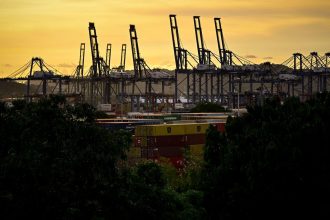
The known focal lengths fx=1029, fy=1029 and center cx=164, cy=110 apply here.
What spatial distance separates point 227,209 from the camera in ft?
97.1

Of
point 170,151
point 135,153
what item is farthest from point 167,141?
point 135,153

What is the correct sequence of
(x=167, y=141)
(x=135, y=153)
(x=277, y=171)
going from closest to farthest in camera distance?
(x=277, y=171)
(x=135, y=153)
(x=167, y=141)

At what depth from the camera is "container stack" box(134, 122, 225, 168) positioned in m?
62.8

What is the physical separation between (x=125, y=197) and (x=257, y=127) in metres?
5.44

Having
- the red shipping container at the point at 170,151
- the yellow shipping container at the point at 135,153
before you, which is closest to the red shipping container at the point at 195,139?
the red shipping container at the point at 170,151

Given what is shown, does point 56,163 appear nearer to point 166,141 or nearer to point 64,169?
point 64,169

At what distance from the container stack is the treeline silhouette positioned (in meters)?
30.7

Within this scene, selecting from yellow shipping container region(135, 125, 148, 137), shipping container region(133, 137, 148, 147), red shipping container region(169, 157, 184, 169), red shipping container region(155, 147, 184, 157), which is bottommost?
red shipping container region(169, 157, 184, 169)

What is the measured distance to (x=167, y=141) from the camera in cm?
6462

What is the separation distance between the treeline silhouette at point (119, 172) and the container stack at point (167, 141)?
3066 centimetres

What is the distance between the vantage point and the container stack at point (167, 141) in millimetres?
62750

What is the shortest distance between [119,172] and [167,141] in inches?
1332

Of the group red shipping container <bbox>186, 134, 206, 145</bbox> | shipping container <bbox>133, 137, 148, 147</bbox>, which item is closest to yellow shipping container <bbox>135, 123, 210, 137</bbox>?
red shipping container <bbox>186, 134, 206, 145</bbox>

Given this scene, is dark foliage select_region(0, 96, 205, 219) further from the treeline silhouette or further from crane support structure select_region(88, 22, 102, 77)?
crane support structure select_region(88, 22, 102, 77)
